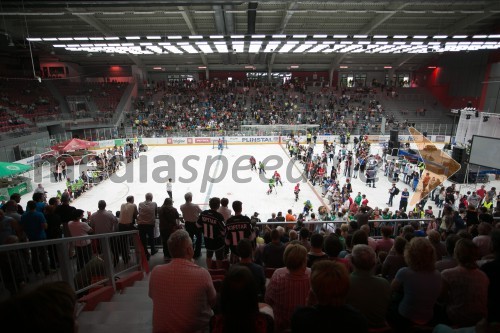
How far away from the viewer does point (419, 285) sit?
2.46 metres

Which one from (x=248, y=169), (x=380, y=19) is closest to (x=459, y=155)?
(x=380, y=19)

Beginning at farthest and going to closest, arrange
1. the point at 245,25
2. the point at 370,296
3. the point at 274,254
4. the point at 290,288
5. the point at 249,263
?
the point at 245,25 < the point at 274,254 < the point at 249,263 < the point at 290,288 < the point at 370,296

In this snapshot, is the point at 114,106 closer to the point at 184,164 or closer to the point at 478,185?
the point at 184,164

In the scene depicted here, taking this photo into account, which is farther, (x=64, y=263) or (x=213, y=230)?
(x=213, y=230)

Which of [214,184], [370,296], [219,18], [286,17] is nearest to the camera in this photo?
[370,296]

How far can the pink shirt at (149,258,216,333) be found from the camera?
→ 2.22 metres

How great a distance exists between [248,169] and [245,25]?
37.3ft

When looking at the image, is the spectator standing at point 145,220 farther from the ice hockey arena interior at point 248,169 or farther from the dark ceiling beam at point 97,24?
the dark ceiling beam at point 97,24

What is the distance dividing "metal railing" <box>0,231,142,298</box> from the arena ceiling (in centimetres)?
1176

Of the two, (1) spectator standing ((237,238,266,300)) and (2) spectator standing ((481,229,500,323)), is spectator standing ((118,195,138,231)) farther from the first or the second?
(2) spectator standing ((481,229,500,323))

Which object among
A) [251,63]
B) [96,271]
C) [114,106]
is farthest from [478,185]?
[114,106]

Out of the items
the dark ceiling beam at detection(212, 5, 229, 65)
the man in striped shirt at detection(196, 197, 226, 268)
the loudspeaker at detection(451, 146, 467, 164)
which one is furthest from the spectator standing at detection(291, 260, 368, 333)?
the loudspeaker at detection(451, 146, 467, 164)

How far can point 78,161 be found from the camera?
22.1 m

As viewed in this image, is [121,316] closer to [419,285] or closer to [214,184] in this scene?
[419,285]
